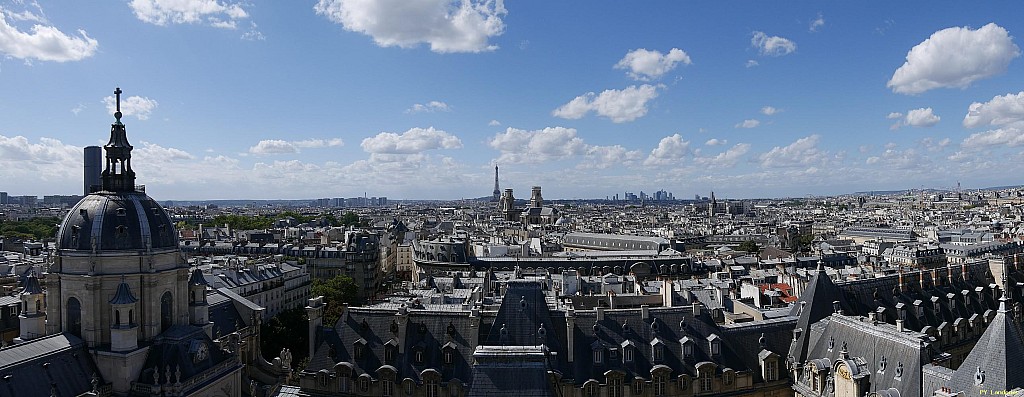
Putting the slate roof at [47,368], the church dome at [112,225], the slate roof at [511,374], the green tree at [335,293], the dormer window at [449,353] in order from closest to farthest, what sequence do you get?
the slate roof at [511,374] → the slate roof at [47,368] → the church dome at [112,225] → the dormer window at [449,353] → the green tree at [335,293]

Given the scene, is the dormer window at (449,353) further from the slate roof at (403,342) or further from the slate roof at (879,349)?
the slate roof at (879,349)

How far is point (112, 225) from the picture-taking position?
3338 centimetres

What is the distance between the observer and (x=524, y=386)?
858 inches

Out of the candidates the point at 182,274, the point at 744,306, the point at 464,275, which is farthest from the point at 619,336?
the point at 464,275

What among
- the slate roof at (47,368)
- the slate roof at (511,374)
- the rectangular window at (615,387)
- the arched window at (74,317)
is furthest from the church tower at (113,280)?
the rectangular window at (615,387)

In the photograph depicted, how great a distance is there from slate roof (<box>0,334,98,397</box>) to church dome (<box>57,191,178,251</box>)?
15.4ft

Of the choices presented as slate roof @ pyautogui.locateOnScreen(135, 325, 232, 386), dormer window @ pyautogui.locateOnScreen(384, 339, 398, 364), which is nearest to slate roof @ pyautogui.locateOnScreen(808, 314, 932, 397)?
dormer window @ pyautogui.locateOnScreen(384, 339, 398, 364)

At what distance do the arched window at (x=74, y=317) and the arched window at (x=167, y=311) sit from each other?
12.0ft

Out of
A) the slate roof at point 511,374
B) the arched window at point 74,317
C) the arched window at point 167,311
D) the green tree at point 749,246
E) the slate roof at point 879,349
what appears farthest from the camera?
the green tree at point 749,246

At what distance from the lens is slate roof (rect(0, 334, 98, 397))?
2814cm

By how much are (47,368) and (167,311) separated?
6.45 metres

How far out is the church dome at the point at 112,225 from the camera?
108 ft

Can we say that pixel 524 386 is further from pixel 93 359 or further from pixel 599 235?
pixel 599 235

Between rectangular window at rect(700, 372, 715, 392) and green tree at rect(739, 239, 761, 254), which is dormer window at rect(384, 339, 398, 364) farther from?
green tree at rect(739, 239, 761, 254)
